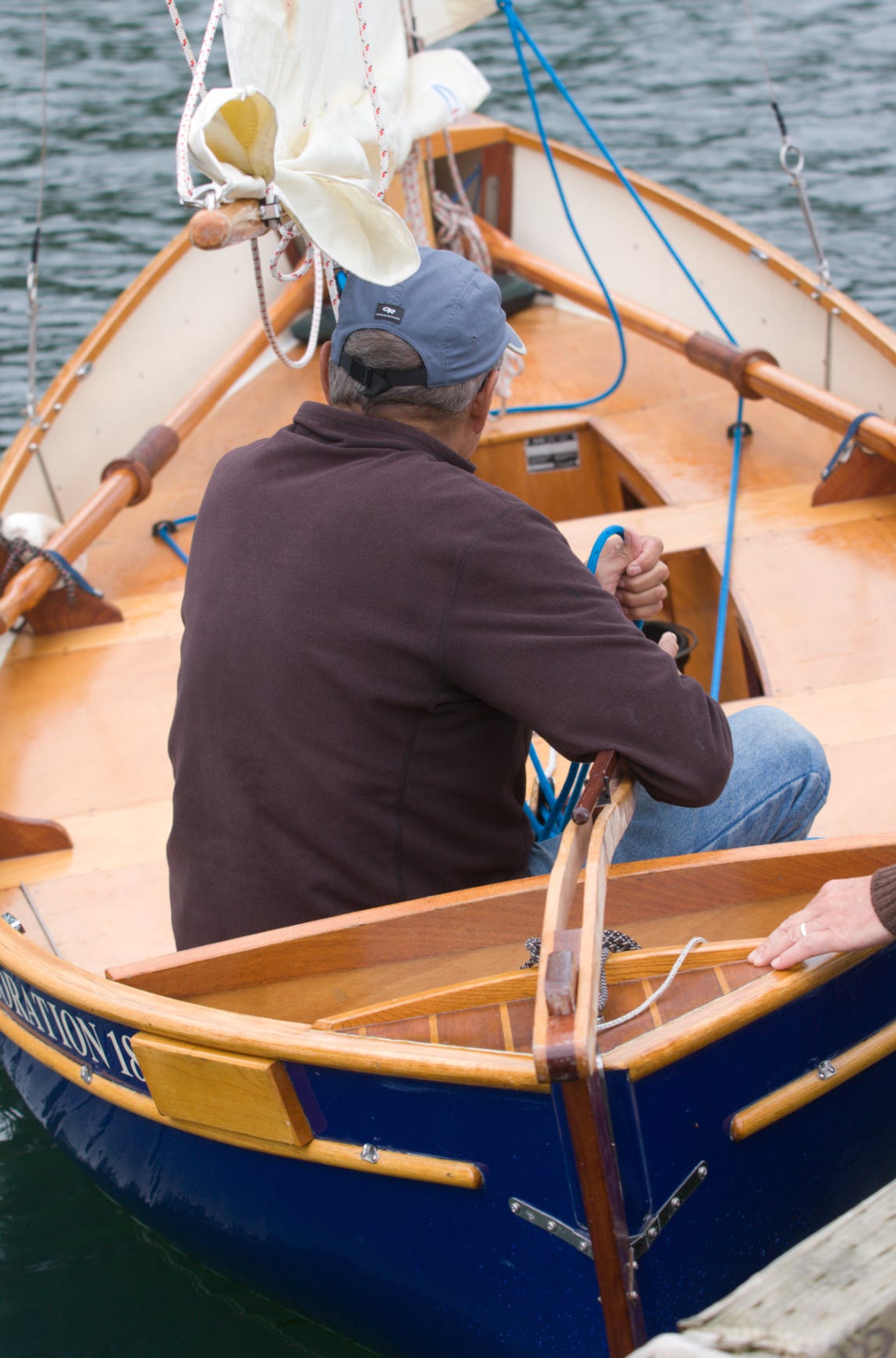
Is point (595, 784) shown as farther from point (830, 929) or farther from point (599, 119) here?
point (599, 119)

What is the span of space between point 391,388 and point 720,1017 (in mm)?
988

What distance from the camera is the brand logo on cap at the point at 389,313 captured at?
2.05m

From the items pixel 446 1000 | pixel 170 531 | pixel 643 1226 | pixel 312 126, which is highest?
pixel 312 126

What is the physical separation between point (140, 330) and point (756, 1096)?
11.9ft

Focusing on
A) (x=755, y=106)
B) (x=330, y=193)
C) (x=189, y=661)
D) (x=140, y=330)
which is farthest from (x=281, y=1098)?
(x=755, y=106)

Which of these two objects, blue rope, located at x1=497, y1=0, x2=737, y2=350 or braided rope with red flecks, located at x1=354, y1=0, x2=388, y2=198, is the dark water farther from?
braided rope with red flecks, located at x1=354, y1=0, x2=388, y2=198

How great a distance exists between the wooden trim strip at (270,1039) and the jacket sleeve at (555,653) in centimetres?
45

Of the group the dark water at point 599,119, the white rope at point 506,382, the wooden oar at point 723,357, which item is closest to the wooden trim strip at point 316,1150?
the wooden oar at point 723,357

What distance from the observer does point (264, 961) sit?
2.18 metres

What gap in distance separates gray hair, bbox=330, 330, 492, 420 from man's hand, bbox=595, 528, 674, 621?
0.41m

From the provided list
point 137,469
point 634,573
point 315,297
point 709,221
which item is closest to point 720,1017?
point 634,573

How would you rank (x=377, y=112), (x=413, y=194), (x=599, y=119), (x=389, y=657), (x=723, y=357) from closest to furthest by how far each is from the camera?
(x=389, y=657)
(x=377, y=112)
(x=723, y=357)
(x=413, y=194)
(x=599, y=119)

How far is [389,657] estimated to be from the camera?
1941 mm

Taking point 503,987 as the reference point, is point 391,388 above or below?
above
